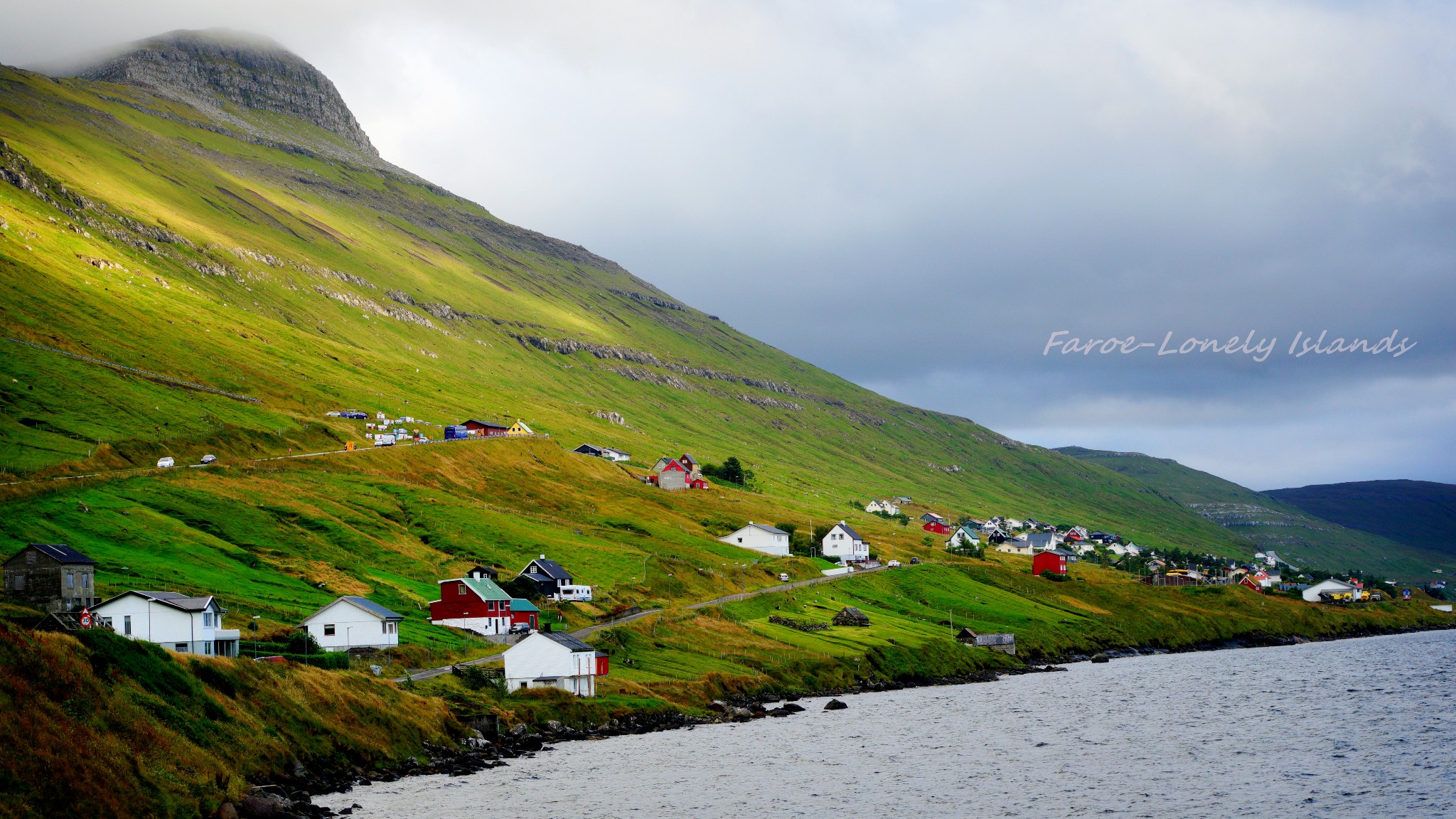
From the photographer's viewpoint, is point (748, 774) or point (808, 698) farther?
point (808, 698)

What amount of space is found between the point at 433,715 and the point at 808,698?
40650mm

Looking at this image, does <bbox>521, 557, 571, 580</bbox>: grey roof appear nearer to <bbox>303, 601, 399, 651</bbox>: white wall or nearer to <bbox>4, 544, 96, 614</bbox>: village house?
<bbox>303, 601, 399, 651</bbox>: white wall

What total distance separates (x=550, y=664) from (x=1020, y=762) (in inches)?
1388

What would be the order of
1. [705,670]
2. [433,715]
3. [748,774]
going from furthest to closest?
[705,670]
[433,715]
[748,774]

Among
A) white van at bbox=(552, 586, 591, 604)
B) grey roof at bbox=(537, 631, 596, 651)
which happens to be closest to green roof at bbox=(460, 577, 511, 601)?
white van at bbox=(552, 586, 591, 604)

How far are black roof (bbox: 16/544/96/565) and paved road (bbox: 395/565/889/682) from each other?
22.8 m

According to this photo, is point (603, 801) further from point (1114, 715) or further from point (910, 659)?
point (910, 659)

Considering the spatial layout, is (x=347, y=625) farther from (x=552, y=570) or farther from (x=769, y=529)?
(x=769, y=529)

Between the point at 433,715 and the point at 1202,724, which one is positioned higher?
the point at 433,715

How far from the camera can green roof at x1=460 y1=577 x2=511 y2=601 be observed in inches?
3984

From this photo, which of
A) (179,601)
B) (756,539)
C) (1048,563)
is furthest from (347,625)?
(1048,563)

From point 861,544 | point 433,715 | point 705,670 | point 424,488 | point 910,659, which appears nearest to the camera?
point 433,715

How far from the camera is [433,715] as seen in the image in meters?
71.1

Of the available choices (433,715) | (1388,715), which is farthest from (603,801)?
(1388,715)
